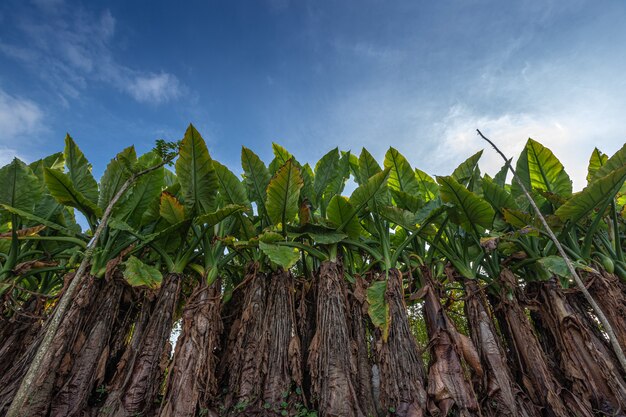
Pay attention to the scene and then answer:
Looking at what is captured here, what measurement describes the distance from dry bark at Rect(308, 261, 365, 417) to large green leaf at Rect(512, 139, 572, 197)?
2592mm

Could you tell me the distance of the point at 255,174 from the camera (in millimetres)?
3400

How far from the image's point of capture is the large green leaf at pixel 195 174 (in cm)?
286

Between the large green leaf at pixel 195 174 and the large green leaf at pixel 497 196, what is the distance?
2.80m

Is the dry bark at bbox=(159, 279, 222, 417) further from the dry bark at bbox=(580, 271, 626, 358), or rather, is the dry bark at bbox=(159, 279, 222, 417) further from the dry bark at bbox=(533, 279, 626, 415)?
the dry bark at bbox=(580, 271, 626, 358)

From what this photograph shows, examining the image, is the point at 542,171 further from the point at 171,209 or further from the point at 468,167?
the point at 171,209

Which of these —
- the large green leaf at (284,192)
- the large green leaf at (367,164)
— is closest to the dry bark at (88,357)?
the large green leaf at (284,192)

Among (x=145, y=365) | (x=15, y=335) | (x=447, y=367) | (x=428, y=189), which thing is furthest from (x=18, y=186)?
(x=428, y=189)

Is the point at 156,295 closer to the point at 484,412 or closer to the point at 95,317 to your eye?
the point at 95,317

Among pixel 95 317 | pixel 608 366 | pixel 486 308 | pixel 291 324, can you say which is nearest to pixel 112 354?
pixel 95 317

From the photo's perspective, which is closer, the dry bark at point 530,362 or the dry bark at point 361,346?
the dry bark at point 530,362

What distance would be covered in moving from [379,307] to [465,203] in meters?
1.29

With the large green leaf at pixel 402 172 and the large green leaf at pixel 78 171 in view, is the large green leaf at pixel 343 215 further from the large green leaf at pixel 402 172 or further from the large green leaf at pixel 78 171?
the large green leaf at pixel 78 171

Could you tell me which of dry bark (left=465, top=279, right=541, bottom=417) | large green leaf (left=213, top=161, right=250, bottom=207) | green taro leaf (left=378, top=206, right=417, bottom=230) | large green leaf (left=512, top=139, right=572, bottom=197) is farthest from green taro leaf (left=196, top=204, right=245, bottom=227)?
large green leaf (left=512, top=139, right=572, bottom=197)

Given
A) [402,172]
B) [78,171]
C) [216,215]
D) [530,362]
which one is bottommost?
[530,362]
